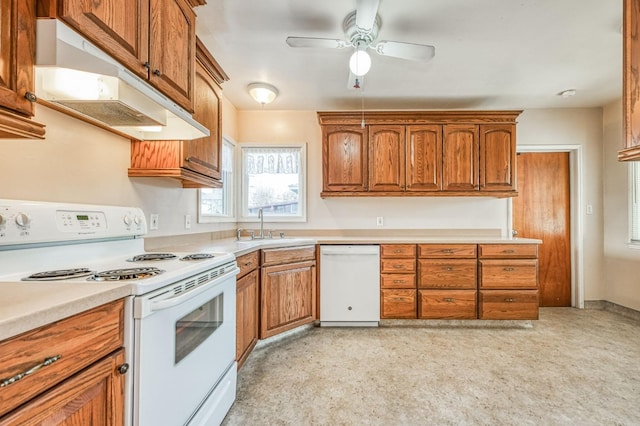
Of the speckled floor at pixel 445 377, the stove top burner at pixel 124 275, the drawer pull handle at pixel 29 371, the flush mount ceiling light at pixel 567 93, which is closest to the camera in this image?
the drawer pull handle at pixel 29 371

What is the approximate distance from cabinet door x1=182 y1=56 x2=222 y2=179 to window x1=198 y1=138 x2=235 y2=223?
1.89 feet

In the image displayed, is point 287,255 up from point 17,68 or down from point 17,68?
down

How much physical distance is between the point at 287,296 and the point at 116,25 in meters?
2.26

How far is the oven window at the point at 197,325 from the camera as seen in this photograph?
1.25 metres

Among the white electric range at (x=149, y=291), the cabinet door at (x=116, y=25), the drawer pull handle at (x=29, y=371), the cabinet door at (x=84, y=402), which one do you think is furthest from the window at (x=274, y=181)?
the drawer pull handle at (x=29, y=371)

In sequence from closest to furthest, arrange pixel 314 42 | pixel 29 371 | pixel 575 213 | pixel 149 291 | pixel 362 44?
1. pixel 29 371
2. pixel 149 291
3. pixel 314 42
4. pixel 362 44
5. pixel 575 213

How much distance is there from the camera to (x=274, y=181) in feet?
12.4

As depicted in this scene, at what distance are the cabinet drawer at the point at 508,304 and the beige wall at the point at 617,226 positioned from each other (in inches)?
51.1

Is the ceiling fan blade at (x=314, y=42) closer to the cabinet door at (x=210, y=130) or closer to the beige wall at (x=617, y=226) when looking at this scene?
the cabinet door at (x=210, y=130)

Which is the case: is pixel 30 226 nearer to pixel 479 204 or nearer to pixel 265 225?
pixel 265 225

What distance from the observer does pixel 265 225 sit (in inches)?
146

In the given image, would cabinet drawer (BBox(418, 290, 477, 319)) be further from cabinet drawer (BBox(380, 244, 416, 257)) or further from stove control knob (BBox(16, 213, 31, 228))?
stove control knob (BBox(16, 213, 31, 228))

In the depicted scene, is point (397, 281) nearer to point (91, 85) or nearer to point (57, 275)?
point (57, 275)

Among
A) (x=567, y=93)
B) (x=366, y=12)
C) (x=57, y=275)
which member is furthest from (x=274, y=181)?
(x=567, y=93)
